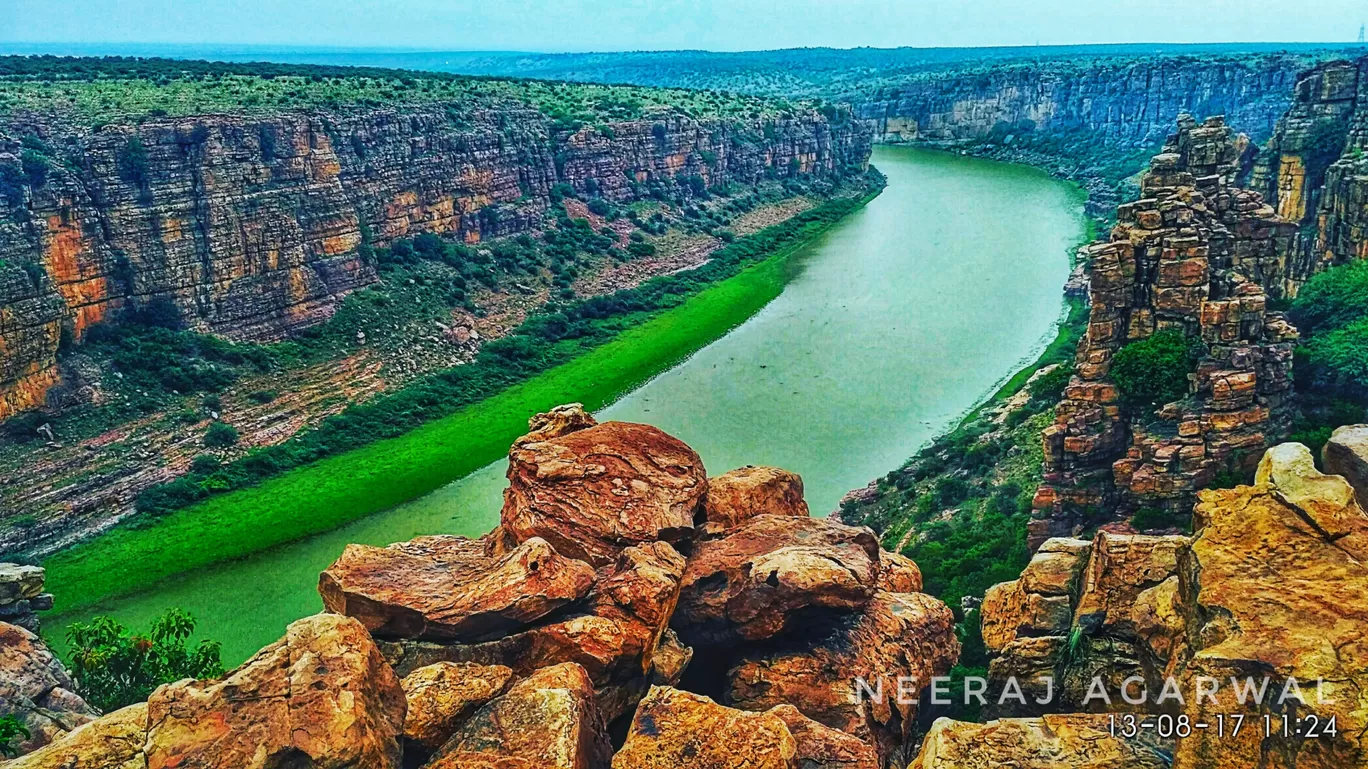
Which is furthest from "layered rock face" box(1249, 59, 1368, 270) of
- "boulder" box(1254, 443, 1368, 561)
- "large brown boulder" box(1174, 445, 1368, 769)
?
"large brown boulder" box(1174, 445, 1368, 769)

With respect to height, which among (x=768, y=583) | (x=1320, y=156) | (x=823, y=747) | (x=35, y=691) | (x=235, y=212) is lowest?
(x=35, y=691)

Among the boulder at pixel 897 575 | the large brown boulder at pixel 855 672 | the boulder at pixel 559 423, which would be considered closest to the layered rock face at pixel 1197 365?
the boulder at pixel 897 575

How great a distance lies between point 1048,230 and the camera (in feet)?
236

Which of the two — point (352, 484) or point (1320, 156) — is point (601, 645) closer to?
point (352, 484)

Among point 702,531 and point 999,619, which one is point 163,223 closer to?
point 702,531

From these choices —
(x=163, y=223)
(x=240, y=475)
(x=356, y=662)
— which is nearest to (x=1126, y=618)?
(x=356, y=662)

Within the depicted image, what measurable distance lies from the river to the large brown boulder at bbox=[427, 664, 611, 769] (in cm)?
1593

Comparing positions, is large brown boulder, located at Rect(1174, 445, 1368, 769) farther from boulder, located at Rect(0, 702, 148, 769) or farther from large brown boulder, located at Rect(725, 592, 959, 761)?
boulder, located at Rect(0, 702, 148, 769)

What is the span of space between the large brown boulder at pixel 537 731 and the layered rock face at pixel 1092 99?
9699cm

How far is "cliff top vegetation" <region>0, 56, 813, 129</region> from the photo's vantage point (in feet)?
132

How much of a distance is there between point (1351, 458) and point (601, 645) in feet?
34.5

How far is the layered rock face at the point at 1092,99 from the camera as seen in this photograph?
99.2 metres

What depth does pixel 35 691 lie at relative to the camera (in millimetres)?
15445

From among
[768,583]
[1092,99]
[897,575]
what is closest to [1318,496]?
[768,583]
